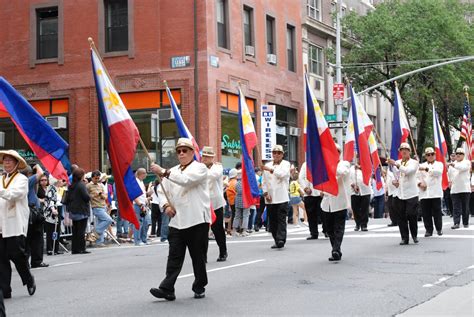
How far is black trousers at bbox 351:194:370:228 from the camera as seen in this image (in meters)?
20.2

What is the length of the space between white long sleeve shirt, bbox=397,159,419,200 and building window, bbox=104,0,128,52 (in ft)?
62.6

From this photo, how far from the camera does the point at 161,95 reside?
3147 centimetres

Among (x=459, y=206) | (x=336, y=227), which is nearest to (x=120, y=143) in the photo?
(x=336, y=227)

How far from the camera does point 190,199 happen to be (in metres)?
9.15

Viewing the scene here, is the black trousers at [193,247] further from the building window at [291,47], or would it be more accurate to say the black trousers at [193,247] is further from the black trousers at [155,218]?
the building window at [291,47]

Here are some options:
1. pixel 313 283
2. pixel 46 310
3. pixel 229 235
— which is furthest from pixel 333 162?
pixel 229 235

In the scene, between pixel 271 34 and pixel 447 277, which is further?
pixel 271 34

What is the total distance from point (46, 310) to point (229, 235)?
12.8m

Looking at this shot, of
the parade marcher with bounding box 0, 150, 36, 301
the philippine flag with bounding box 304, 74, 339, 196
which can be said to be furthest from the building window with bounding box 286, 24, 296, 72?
the parade marcher with bounding box 0, 150, 36, 301

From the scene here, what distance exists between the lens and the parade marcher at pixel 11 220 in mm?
9633

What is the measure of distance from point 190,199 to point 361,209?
11810 millimetres

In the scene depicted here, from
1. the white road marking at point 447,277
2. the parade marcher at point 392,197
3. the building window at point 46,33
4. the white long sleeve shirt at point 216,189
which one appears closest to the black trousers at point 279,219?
the white long sleeve shirt at point 216,189

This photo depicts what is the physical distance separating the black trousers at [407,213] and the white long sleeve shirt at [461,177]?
4738 millimetres

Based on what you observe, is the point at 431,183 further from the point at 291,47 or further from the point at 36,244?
the point at 291,47
